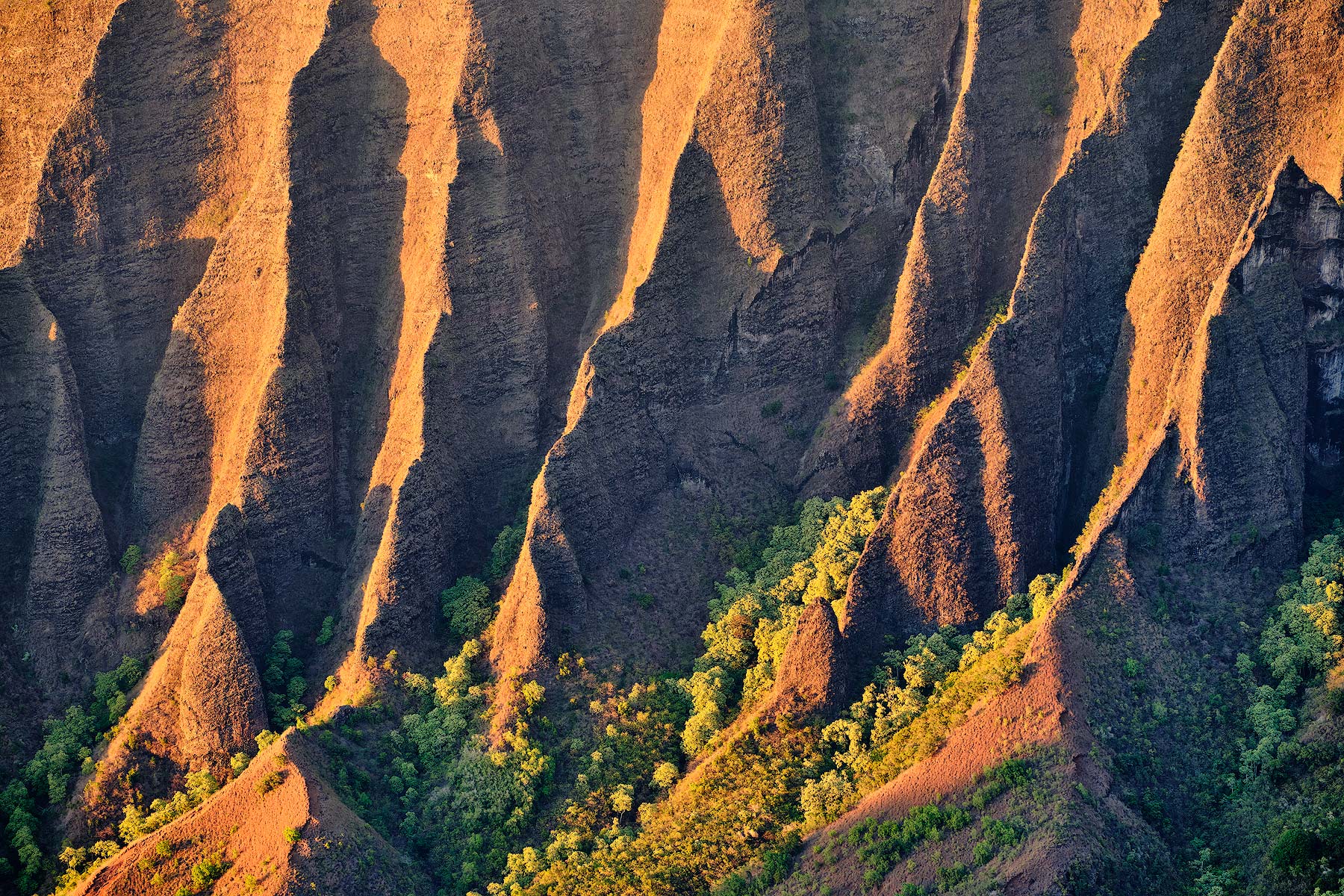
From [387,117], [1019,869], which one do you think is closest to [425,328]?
[387,117]

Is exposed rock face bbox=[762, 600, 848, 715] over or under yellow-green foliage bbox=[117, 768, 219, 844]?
under

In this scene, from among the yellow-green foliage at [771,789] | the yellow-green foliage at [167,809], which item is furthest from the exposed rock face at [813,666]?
the yellow-green foliage at [167,809]

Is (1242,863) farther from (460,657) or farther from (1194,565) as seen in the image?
(460,657)

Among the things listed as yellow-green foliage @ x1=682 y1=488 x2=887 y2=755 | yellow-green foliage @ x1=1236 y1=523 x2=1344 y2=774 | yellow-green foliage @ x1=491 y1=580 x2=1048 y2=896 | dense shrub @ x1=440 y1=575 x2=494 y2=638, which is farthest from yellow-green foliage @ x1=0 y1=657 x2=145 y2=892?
yellow-green foliage @ x1=1236 y1=523 x2=1344 y2=774

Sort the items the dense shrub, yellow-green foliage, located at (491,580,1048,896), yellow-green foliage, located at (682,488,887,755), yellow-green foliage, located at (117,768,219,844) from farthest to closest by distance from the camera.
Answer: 1. the dense shrub
2. yellow-green foliage, located at (682,488,887,755)
3. yellow-green foliage, located at (117,768,219,844)
4. yellow-green foliage, located at (491,580,1048,896)

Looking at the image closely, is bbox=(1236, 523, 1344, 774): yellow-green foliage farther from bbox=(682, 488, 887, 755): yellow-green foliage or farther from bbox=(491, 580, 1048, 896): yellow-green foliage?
bbox=(682, 488, 887, 755): yellow-green foliage

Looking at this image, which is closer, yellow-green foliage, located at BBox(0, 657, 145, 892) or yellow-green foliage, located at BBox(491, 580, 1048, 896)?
yellow-green foliage, located at BBox(491, 580, 1048, 896)

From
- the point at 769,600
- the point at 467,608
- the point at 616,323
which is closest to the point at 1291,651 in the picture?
the point at 769,600

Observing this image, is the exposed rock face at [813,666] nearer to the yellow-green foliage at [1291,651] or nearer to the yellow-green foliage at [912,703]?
the yellow-green foliage at [912,703]

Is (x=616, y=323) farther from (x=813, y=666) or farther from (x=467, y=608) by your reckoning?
(x=813, y=666)
